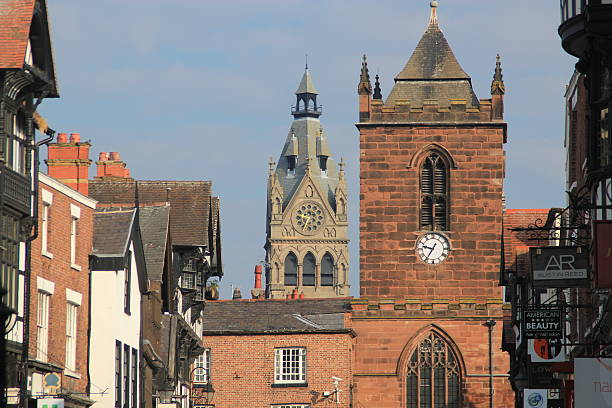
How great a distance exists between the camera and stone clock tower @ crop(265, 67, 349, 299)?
173125mm

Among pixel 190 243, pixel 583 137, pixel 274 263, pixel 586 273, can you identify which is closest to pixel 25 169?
pixel 586 273

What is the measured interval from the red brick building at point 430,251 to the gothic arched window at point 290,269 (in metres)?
93.9

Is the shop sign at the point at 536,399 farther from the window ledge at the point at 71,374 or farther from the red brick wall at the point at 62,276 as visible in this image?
the window ledge at the point at 71,374

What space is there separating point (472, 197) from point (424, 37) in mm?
9404

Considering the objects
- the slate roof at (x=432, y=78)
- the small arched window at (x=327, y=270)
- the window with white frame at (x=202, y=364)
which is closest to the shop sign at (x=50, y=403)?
the window with white frame at (x=202, y=364)

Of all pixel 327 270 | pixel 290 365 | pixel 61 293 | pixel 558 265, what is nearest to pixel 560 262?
pixel 558 265

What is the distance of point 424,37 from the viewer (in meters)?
82.4

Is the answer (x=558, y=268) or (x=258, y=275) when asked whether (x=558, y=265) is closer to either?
(x=558, y=268)

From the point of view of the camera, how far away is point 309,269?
17500cm

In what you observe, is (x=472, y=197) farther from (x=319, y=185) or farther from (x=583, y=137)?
(x=319, y=185)

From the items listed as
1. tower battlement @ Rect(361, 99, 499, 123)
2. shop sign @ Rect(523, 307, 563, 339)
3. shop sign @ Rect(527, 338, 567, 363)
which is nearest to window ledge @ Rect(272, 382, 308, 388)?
tower battlement @ Rect(361, 99, 499, 123)

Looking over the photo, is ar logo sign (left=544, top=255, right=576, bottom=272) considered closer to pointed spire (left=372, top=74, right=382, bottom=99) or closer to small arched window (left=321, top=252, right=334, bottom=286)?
pointed spire (left=372, top=74, right=382, bottom=99)

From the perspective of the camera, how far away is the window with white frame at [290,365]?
73.7 m

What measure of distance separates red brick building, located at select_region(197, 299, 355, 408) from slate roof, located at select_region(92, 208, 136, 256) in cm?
3263
